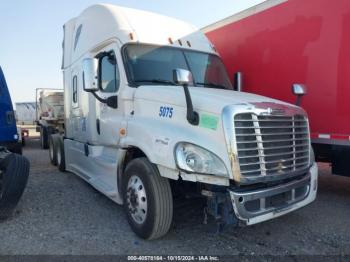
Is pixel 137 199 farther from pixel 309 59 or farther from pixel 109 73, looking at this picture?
pixel 309 59

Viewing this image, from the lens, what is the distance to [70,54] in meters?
8.35

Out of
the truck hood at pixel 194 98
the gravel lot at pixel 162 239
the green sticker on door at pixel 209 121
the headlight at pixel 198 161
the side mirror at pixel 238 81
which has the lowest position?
the gravel lot at pixel 162 239

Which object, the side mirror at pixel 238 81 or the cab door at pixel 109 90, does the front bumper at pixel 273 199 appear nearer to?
the side mirror at pixel 238 81

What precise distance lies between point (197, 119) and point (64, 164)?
5819 mm

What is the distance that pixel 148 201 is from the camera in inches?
167

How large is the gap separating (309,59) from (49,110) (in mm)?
13929

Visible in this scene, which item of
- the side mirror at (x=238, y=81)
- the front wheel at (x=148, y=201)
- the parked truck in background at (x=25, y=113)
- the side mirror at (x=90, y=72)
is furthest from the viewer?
the parked truck in background at (x=25, y=113)

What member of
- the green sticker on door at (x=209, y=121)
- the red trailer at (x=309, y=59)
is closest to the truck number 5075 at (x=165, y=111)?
the green sticker on door at (x=209, y=121)

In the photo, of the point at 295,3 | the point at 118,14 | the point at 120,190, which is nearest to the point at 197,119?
the point at 120,190

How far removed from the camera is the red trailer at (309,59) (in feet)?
17.2

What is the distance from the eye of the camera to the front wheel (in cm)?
417

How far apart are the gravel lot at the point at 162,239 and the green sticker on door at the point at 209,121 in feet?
4.74

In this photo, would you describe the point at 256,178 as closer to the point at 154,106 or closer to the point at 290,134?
the point at 290,134

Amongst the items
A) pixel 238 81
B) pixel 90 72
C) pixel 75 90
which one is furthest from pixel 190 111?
pixel 75 90
